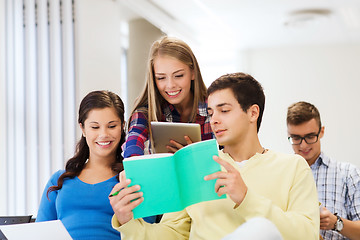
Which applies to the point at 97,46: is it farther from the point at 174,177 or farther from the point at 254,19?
the point at 174,177

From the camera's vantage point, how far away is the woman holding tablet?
202 cm

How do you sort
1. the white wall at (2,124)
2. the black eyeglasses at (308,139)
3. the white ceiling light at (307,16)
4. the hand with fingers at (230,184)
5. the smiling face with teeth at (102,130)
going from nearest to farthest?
the hand with fingers at (230,184) < the smiling face with teeth at (102,130) < the black eyeglasses at (308,139) < the white wall at (2,124) < the white ceiling light at (307,16)

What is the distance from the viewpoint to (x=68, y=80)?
13.0ft

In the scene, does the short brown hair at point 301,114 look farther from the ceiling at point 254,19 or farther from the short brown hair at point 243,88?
the ceiling at point 254,19

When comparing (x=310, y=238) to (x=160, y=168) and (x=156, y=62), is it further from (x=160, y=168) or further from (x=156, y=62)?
(x=156, y=62)

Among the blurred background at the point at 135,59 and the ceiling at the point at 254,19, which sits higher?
the ceiling at the point at 254,19

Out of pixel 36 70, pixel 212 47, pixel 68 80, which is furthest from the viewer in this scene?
pixel 212 47

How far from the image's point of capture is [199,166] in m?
1.36

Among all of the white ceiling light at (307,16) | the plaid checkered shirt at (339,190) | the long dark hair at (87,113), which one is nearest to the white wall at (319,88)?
the white ceiling light at (307,16)

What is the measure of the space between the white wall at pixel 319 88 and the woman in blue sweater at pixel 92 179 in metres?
5.50

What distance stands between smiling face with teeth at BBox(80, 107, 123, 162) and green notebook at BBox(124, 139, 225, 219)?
61 centimetres

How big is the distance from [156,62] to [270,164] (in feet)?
2.55

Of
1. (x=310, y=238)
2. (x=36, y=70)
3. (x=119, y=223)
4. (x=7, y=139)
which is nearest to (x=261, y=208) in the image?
(x=310, y=238)

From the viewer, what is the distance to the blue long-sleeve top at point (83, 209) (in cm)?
184
